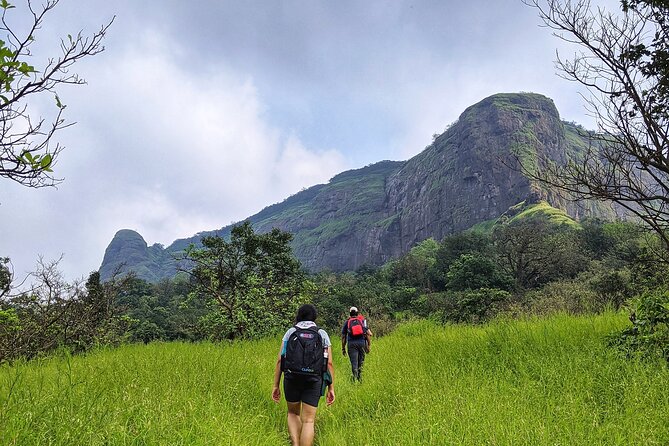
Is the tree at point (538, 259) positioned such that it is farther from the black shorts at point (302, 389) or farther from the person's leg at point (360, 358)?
the black shorts at point (302, 389)

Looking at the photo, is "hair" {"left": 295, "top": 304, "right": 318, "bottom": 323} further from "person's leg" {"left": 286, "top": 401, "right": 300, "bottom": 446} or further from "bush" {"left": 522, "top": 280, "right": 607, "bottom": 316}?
"bush" {"left": 522, "top": 280, "right": 607, "bottom": 316}

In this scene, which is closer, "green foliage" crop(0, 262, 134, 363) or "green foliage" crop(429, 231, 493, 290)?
"green foliage" crop(0, 262, 134, 363)

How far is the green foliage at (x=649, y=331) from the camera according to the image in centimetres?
558

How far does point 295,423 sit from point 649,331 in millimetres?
5590

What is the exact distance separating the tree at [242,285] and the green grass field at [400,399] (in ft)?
20.6

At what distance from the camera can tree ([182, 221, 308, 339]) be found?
14492mm

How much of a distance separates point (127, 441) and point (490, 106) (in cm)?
18144

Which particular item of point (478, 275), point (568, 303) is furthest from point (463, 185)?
point (568, 303)

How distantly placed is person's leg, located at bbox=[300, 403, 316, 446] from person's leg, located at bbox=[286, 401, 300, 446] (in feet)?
0.27

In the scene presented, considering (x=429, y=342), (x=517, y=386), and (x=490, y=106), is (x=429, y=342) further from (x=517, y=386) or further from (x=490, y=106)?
(x=490, y=106)

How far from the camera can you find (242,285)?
50.0 feet

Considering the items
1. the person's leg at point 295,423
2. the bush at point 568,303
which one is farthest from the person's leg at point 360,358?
the bush at point 568,303

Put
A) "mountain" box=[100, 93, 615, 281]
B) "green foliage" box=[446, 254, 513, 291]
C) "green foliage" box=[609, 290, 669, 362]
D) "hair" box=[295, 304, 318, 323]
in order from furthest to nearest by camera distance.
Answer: "mountain" box=[100, 93, 615, 281], "green foliage" box=[446, 254, 513, 291], "green foliage" box=[609, 290, 669, 362], "hair" box=[295, 304, 318, 323]

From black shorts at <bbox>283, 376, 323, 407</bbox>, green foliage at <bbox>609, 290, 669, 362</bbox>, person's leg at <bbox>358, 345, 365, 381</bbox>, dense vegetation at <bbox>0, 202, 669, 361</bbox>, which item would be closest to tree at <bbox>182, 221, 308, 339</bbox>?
dense vegetation at <bbox>0, 202, 669, 361</bbox>
